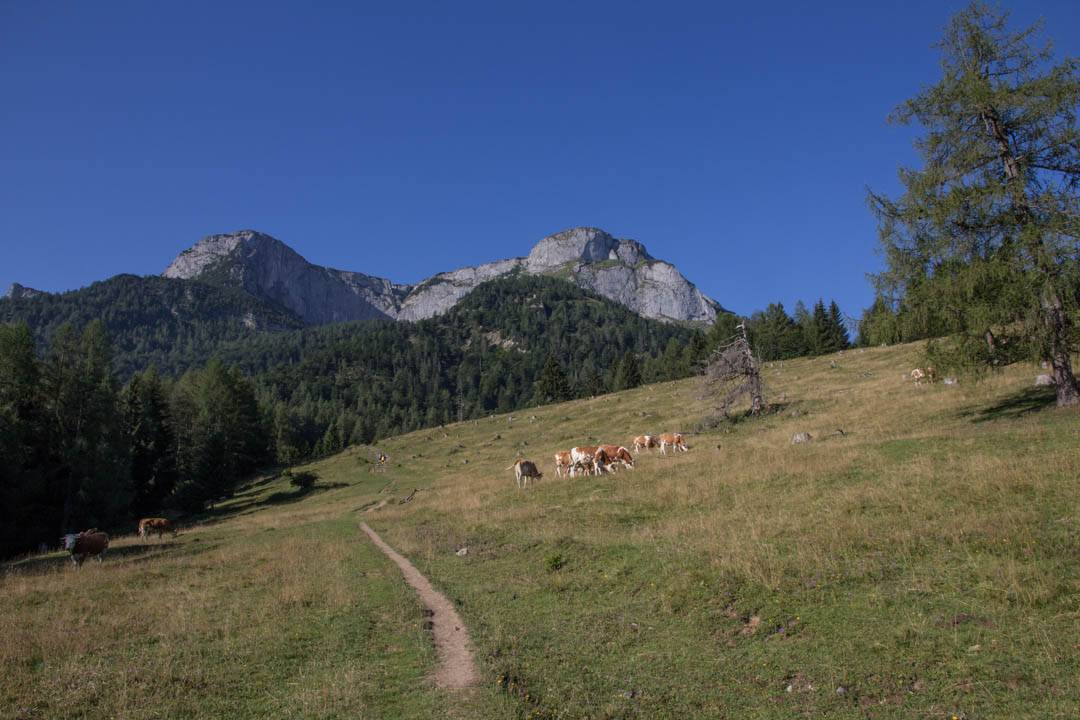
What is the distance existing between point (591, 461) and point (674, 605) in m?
21.8

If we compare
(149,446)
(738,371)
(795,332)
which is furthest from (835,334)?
(149,446)

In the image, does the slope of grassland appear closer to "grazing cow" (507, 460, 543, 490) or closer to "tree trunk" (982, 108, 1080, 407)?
"tree trunk" (982, 108, 1080, 407)

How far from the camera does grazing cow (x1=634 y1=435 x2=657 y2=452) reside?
37406mm

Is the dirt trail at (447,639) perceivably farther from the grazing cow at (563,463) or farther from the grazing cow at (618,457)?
the grazing cow at (563,463)

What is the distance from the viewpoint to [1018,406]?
73.8ft

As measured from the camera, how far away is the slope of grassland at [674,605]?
732cm

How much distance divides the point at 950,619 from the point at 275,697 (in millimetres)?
10034

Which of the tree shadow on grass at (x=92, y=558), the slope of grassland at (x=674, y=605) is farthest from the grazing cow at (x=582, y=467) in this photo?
the tree shadow on grass at (x=92, y=558)

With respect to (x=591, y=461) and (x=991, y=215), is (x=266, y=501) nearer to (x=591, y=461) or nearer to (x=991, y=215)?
(x=591, y=461)

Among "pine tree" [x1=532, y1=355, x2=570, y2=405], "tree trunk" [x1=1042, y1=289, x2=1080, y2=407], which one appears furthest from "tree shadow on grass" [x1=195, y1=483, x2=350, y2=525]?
"pine tree" [x1=532, y1=355, x2=570, y2=405]

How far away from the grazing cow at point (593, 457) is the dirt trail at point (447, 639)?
612 inches

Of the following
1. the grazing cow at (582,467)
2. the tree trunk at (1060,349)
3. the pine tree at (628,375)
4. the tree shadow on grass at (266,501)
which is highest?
the pine tree at (628,375)

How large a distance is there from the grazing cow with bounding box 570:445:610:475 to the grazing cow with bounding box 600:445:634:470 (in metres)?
0.23

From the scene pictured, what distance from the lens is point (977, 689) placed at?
253 inches
